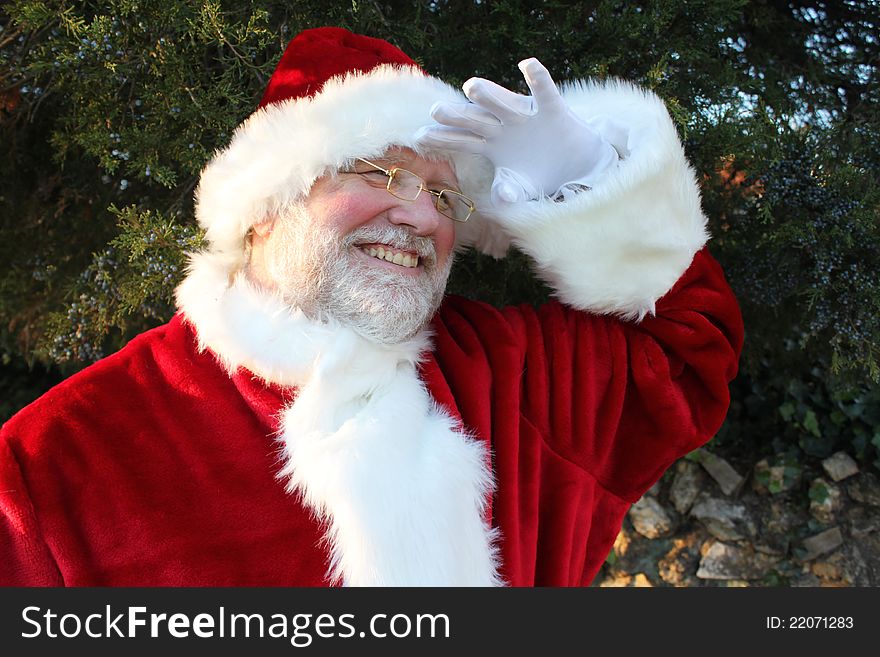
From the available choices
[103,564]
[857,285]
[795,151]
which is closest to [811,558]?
[857,285]

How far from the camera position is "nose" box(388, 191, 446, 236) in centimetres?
196

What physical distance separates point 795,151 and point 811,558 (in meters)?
2.05

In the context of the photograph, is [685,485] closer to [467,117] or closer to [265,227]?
[467,117]

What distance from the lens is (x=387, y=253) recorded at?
1.98 meters

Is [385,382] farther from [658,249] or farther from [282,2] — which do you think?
[282,2]

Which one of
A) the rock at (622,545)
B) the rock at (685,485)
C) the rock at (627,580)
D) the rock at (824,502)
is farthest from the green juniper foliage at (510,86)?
the rock at (627,580)

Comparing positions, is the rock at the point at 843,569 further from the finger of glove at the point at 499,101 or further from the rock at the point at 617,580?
the finger of glove at the point at 499,101

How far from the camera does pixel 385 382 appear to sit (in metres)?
1.89

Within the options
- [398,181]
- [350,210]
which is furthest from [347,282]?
[398,181]

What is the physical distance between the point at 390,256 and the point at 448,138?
0.35 m

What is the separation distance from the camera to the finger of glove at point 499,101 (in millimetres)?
1970

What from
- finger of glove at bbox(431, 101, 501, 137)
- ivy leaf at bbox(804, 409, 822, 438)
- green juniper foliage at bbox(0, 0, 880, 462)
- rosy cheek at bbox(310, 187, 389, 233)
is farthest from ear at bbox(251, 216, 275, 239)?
ivy leaf at bbox(804, 409, 822, 438)

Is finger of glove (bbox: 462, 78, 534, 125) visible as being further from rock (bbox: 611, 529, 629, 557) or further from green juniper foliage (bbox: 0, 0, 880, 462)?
rock (bbox: 611, 529, 629, 557)

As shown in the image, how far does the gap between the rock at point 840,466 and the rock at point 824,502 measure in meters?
0.06
